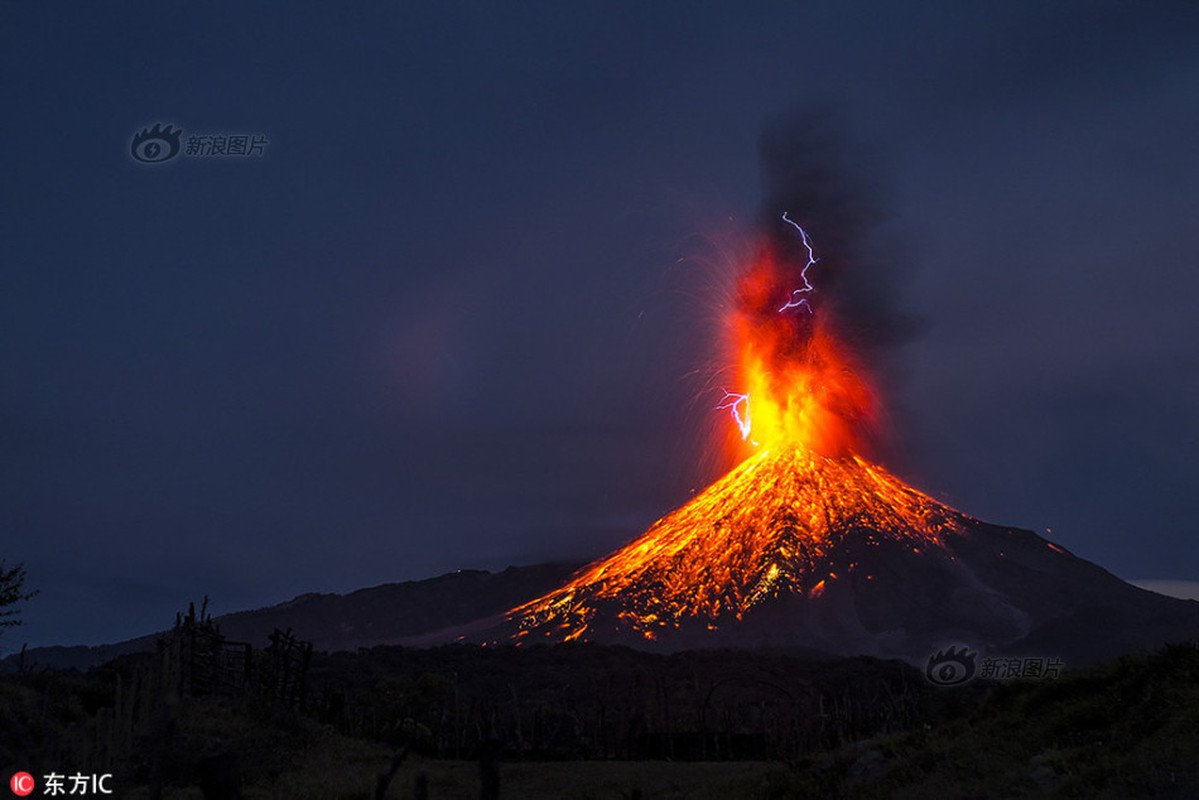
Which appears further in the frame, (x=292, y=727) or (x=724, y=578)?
(x=724, y=578)

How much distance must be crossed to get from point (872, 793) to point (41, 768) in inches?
431

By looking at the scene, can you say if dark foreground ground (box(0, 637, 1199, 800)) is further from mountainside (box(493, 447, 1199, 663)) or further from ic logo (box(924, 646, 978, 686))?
mountainside (box(493, 447, 1199, 663))

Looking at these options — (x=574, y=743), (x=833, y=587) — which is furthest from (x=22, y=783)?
(x=833, y=587)

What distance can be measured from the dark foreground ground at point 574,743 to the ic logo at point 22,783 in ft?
1.36

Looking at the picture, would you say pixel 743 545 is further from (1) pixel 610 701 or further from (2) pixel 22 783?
(2) pixel 22 783

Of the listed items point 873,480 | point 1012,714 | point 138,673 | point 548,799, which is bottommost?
point 548,799

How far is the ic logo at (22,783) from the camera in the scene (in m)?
11.1

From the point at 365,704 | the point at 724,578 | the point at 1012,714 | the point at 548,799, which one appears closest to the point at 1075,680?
the point at 1012,714

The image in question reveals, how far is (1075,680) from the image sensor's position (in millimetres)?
12719

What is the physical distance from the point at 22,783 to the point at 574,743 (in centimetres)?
1927

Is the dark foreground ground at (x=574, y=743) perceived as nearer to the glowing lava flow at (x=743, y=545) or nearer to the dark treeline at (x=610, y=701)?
the dark treeline at (x=610, y=701)

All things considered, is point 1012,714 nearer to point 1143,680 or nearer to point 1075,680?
point 1075,680

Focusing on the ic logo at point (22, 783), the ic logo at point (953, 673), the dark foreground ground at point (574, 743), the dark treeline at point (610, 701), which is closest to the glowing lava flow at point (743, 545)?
the dark treeline at point (610, 701)

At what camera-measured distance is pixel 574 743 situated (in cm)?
2834
